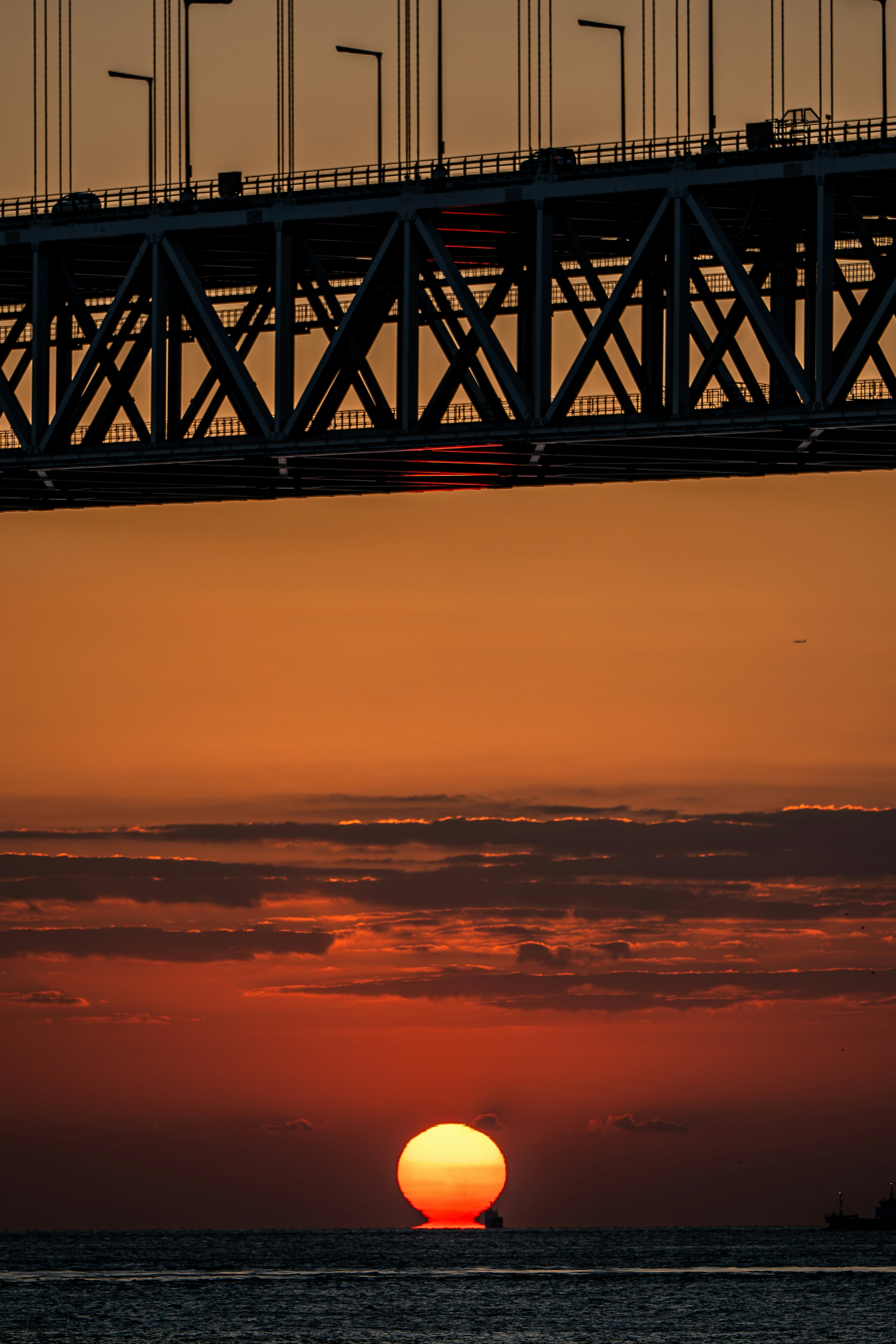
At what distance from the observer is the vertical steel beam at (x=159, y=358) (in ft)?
184

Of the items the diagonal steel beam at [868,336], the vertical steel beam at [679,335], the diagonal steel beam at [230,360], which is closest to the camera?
the diagonal steel beam at [868,336]

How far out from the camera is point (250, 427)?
55.6 meters

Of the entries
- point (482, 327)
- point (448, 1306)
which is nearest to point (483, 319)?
point (482, 327)

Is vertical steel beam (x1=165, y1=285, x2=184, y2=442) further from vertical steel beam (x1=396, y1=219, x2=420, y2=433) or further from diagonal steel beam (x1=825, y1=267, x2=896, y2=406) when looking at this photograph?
diagonal steel beam (x1=825, y1=267, x2=896, y2=406)

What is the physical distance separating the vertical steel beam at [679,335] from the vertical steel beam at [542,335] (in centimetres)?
313

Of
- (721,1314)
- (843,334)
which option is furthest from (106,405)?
(721,1314)

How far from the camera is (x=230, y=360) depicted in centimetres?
5394

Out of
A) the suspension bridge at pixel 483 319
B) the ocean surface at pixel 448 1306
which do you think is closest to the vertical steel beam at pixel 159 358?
the suspension bridge at pixel 483 319

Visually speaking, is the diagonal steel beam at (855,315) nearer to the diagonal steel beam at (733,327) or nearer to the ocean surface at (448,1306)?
the diagonal steel beam at (733,327)

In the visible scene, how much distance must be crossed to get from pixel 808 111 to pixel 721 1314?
94.8m

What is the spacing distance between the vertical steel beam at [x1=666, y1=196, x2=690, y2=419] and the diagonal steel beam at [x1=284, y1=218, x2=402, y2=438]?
779cm

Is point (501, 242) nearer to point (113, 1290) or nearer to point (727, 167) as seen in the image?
point (727, 167)

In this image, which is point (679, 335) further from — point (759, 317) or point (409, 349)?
point (409, 349)

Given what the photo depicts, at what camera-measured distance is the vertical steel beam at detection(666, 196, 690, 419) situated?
51250 millimetres
